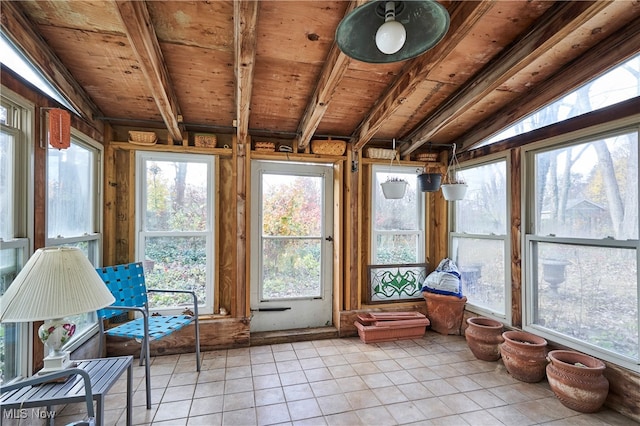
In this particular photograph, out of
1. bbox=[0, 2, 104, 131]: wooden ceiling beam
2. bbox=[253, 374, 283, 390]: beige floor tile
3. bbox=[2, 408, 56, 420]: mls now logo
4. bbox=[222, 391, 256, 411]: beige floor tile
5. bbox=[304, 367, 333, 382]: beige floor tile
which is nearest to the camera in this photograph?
bbox=[2, 408, 56, 420]: mls now logo

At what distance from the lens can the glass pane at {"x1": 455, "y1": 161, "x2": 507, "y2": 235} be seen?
3.22 meters

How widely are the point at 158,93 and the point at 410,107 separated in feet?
7.12

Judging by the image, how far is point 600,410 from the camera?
2139mm

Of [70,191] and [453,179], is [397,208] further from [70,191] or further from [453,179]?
[70,191]

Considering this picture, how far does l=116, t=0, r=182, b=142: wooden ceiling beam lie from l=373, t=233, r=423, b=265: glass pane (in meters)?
2.55

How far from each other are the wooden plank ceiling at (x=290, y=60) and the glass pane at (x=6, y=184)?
0.53 m

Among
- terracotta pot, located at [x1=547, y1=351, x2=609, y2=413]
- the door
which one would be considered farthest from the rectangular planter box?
terracotta pot, located at [x1=547, y1=351, x2=609, y2=413]

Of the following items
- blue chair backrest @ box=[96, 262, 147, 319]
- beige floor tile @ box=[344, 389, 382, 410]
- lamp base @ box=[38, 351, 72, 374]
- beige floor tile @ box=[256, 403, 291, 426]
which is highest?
blue chair backrest @ box=[96, 262, 147, 319]

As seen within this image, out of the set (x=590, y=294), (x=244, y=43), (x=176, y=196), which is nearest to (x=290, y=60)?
(x=244, y=43)

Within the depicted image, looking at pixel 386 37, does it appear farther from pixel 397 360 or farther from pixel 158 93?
pixel 397 360

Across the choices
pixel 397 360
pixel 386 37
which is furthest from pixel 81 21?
pixel 397 360

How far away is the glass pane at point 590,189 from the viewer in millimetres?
2168

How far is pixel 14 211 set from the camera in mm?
1801

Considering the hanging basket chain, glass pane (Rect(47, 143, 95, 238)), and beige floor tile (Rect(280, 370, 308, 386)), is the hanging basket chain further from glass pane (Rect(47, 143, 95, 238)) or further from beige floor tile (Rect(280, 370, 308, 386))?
glass pane (Rect(47, 143, 95, 238))
